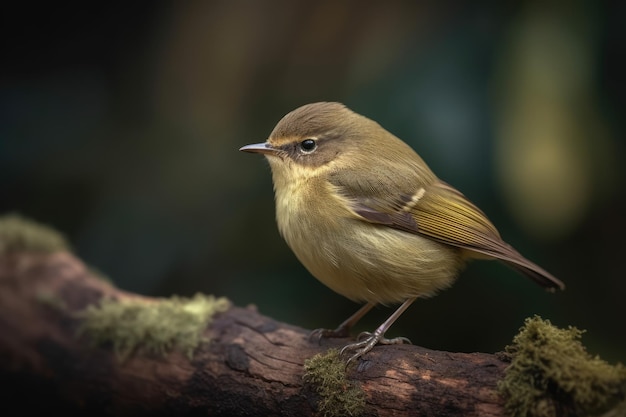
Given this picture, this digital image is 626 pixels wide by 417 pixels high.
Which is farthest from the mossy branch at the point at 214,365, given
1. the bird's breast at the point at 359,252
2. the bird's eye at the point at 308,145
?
the bird's eye at the point at 308,145

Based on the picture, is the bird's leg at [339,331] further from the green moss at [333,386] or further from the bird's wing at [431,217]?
the bird's wing at [431,217]

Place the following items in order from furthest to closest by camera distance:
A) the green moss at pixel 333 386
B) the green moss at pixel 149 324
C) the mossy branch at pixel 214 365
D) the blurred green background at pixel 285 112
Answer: the blurred green background at pixel 285 112
the green moss at pixel 149 324
the green moss at pixel 333 386
the mossy branch at pixel 214 365

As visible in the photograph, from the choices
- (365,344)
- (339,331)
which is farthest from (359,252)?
(339,331)

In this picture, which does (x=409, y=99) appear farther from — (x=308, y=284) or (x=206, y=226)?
(x=206, y=226)

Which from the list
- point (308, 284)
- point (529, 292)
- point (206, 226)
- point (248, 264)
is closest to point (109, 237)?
point (206, 226)

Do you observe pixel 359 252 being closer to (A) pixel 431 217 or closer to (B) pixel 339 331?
(A) pixel 431 217
